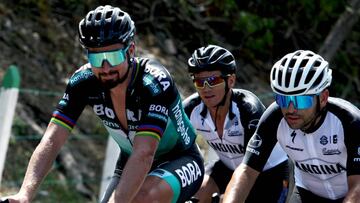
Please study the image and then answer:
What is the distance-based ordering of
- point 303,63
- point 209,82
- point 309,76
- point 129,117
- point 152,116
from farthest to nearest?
point 209,82, point 129,117, point 303,63, point 309,76, point 152,116

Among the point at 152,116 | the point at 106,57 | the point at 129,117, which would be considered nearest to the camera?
the point at 106,57

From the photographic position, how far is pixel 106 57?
495cm

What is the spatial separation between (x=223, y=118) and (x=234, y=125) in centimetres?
12

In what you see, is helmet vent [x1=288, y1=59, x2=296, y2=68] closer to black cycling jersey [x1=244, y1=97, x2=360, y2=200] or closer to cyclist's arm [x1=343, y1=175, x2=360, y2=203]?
Result: black cycling jersey [x1=244, y1=97, x2=360, y2=200]

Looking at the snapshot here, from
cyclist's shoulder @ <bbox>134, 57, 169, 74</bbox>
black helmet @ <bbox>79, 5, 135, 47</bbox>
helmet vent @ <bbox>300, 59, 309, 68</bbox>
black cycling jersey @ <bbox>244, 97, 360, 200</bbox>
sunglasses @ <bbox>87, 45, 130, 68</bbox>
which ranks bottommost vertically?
black cycling jersey @ <bbox>244, 97, 360, 200</bbox>

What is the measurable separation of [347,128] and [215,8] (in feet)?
28.9

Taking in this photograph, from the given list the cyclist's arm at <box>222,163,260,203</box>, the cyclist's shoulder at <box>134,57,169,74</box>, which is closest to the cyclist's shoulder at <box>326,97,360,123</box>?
the cyclist's arm at <box>222,163,260,203</box>

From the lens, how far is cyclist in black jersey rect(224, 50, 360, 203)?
5.11 m

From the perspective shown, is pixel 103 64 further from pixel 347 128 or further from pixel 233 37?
pixel 233 37

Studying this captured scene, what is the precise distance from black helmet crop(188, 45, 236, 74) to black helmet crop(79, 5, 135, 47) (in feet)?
4.11

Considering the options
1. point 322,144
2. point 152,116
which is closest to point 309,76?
point 322,144

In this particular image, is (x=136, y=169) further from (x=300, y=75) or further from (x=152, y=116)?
(x=300, y=75)

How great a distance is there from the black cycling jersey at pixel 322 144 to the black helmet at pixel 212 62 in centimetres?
103

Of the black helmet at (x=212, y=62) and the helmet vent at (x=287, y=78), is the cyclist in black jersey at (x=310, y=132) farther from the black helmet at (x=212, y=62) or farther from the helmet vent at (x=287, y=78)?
the black helmet at (x=212, y=62)
